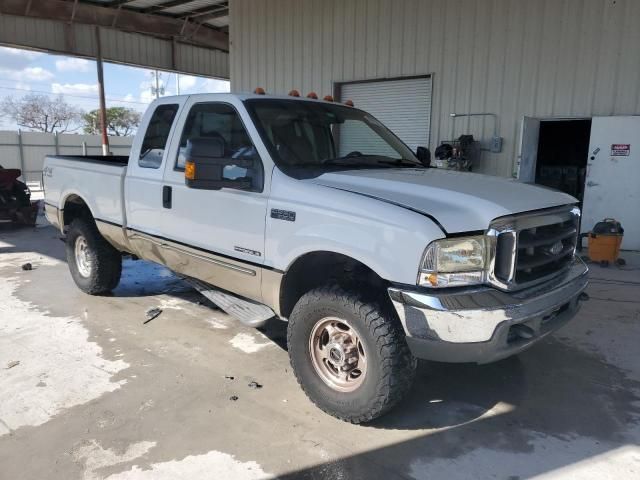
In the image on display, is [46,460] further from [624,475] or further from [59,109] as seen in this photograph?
[59,109]

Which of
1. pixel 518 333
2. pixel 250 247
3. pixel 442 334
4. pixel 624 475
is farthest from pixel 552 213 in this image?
pixel 250 247

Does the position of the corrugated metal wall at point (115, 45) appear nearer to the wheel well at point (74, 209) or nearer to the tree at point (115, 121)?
the wheel well at point (74, 209)

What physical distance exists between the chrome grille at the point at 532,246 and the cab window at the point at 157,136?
293cm

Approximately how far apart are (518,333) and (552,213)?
84cm

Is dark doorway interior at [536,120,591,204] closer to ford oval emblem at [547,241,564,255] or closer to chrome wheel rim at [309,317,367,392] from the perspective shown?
ford oval emblem at [547,241,564,255]

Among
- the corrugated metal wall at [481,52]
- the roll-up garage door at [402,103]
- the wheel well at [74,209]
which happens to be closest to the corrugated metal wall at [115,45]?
the corrugated metal wall at [481,52]

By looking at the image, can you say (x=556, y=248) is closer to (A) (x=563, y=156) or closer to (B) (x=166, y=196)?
(B) (x=166, y=196)

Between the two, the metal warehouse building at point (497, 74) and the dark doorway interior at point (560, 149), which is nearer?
the metal warehouse building at point (497, 74)

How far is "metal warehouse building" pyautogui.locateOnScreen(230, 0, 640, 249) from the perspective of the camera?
8156 millimetres

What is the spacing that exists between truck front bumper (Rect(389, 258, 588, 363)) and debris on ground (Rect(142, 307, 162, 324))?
311 centimetres

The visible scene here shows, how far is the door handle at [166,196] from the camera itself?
4.26 metres

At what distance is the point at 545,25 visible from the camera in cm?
852

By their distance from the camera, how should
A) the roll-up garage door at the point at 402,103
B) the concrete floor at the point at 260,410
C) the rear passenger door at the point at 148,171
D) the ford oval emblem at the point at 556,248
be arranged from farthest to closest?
the roll-up garage door at the point at 402,103, the rear passenger door at the point at 148,171, the ford oval emblem at the point at 556,248, the concrete floor at the point at 260,410

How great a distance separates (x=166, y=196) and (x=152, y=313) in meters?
1.54
